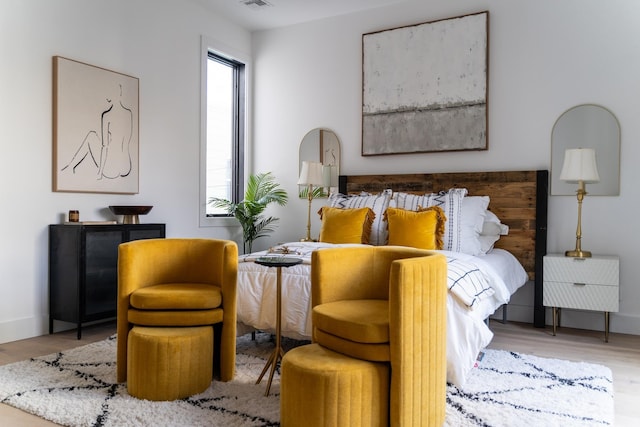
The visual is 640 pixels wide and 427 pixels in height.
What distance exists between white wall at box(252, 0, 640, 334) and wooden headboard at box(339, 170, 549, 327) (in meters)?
0.14

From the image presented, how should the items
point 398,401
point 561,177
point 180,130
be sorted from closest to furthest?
point 398,401
point 561,177
point 180,130

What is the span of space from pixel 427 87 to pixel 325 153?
132cm

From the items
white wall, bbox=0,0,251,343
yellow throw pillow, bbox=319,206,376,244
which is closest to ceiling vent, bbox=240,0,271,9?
white wall, bbox=0,0,251,343

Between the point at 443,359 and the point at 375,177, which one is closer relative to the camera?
the point at 443,359

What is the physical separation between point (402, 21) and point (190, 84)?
2.30 m

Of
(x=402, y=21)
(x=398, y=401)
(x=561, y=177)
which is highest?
(x=402, y=21)

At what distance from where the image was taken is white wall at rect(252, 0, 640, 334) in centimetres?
405

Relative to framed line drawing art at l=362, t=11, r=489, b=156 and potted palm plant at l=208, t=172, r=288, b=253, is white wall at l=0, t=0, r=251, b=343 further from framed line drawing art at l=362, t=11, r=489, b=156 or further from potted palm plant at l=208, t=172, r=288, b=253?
framed line drawing art at l=362, t=11, r=489, b=156

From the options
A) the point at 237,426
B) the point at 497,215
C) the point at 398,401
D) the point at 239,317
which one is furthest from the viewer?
the point at 497,215

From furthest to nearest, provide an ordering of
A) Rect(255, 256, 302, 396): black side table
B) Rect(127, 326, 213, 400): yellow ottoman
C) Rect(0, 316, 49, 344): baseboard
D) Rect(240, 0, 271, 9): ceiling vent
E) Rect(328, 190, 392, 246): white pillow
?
1. Rect(240, 0, 271, 9): ceiling vent
2. Rect(328, 190, 392, 246): white pillow
3. Rect(0, 316, 49, 344): baseboard
4. Rect(255, 256, 302, 396): black side table
5. Rect(127, 326, 213, 400): yellow ottoman

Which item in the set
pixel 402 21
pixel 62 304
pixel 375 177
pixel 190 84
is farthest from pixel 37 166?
pixel 402 21

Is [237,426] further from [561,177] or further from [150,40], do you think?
[150,40]

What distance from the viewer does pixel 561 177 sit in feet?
13.2

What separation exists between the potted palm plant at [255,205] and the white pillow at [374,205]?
0.97m
